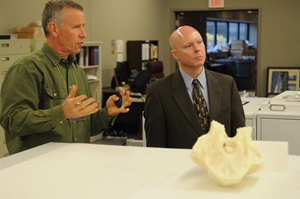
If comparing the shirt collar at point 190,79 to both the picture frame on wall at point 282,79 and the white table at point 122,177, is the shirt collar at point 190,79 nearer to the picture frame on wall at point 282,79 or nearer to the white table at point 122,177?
the white table at point 122,177

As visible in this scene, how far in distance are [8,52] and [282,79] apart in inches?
241

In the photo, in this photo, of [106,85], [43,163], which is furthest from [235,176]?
[106,85]

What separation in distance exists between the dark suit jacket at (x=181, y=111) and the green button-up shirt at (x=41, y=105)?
1.13 feet

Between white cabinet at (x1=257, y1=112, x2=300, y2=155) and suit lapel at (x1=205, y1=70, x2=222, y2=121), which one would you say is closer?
suit lapel at (x1=205, y1=70, x2=222, y2=121)

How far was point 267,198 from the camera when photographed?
1.17m

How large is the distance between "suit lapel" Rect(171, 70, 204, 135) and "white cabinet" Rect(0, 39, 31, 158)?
316 cm

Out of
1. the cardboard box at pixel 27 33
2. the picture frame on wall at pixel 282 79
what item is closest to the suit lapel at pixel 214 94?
the cardboard box at pixel 27 33

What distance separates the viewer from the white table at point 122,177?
4.06ft

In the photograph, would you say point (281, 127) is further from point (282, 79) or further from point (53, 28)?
point (282, 79)

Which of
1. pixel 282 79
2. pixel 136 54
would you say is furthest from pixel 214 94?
pixel 282 79

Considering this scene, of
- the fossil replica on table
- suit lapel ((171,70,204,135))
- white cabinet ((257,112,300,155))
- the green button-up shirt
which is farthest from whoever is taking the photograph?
white cabinet ((257,112,300,155))

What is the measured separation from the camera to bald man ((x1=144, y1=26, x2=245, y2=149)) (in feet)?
8.61

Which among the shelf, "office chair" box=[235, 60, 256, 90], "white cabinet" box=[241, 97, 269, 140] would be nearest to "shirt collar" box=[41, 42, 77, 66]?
"white cabinet" box=[241, 97, 269, 140]

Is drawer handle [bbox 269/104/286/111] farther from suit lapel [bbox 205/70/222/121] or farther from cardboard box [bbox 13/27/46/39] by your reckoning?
cardboard box [bbox 13/27/46/39]
